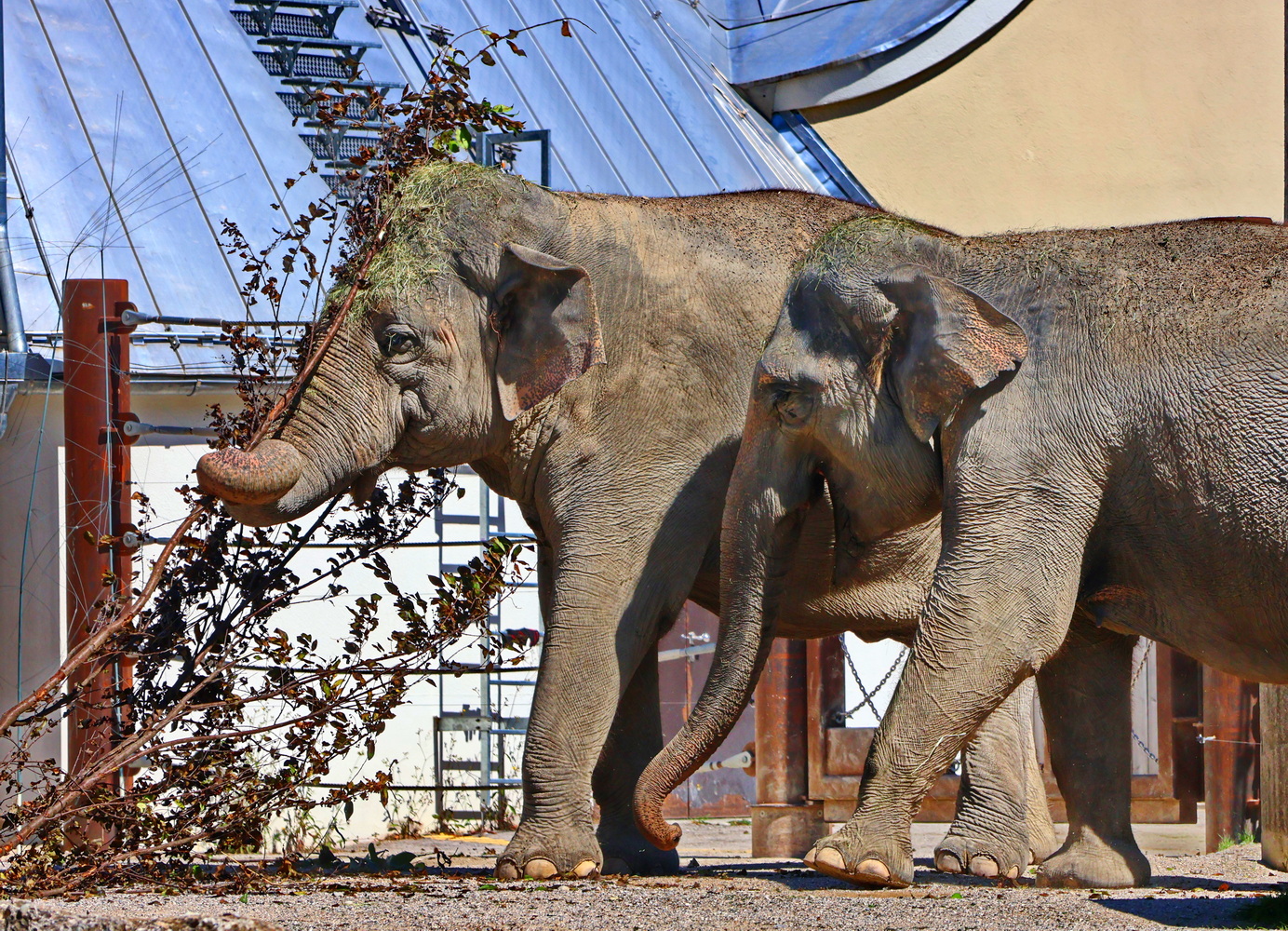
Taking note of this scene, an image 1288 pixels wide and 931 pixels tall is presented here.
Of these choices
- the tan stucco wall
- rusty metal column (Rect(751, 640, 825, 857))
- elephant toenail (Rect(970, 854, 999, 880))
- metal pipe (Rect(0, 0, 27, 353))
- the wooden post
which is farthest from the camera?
the tan stucco wall

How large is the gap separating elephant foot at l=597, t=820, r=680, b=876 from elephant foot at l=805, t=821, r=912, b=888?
4.99 ft

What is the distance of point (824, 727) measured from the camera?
32.1 ft

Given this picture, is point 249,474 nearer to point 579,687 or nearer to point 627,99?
point 579,687

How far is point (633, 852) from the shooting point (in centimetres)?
703

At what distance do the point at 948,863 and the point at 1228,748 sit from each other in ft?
10.1

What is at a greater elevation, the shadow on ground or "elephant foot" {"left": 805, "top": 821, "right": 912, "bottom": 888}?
"elephant foot" {"left": 805, "top": 821, "right": 912, "bottom": 888}

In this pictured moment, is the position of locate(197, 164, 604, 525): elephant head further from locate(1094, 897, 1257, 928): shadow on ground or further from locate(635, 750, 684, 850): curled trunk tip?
locate(1094, 897, 1257, 928): shadow on ground

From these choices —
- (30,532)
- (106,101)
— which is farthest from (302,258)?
(30,532)

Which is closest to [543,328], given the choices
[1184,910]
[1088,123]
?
[1184,910]

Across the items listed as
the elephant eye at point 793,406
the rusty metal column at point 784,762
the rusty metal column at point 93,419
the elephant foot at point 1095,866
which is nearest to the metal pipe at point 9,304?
the rusty metal column at point 93,419

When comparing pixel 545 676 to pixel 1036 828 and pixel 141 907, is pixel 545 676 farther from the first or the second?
pixel 1036 828

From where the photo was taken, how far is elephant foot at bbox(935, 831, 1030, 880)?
690cm

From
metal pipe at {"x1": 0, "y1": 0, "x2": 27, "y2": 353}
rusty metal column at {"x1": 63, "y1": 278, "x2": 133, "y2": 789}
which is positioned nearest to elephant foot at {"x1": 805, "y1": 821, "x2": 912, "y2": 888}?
rusty metal column at {"x1": 63, "y1": 278, "x2": 133, "y2": 789}

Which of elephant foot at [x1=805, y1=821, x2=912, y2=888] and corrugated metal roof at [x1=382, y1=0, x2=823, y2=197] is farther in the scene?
corrugated metal roof at [x1=382, y1=0, x2=823, y2=197]
